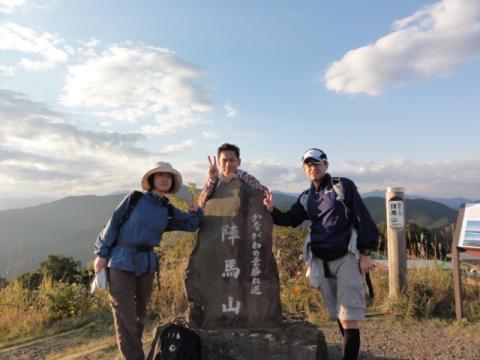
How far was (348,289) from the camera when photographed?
3.33 metres

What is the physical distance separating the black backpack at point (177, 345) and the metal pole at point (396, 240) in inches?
137

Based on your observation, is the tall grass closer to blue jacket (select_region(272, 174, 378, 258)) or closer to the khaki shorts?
the khaki shorts

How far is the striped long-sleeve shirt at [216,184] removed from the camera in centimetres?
414

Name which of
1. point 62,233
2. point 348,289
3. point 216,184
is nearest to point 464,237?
point 348,289

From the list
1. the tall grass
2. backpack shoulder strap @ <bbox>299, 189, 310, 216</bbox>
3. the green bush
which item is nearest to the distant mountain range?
the tall grass

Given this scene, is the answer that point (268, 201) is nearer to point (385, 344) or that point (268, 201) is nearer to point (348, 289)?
point (348, 289)

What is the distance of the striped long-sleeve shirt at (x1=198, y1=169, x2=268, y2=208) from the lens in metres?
4.14

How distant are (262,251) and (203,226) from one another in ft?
2.07

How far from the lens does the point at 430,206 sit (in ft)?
357

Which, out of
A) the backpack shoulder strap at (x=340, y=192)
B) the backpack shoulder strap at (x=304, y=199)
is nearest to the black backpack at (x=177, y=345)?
the backpack shoulder strap at (x=304, y=199)

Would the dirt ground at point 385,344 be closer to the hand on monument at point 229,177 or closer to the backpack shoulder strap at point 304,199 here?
the backpack shoulder strap at point 304,199

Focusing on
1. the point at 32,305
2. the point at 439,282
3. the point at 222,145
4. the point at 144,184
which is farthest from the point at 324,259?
the point at 32,305

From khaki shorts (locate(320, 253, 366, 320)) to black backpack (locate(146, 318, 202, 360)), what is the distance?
1.19 meters

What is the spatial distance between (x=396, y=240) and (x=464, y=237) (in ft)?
3.45
